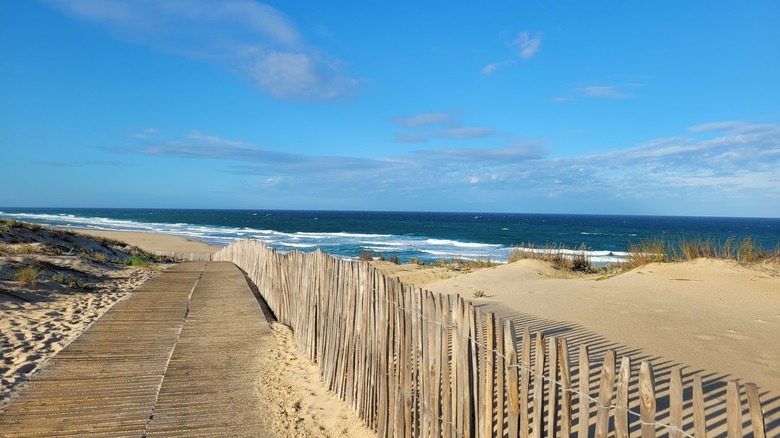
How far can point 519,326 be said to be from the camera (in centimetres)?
773

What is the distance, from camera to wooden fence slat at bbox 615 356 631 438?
2090mm

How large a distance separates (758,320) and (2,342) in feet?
34.6

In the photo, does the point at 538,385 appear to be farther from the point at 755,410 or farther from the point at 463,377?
the point at 755,410

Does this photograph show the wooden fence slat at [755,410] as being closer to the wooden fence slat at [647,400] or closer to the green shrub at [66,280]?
the wooden fence slat at [647,400]

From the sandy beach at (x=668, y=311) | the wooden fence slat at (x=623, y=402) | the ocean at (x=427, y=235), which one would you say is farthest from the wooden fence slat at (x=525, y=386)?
the ocean at (x=427, y=235)

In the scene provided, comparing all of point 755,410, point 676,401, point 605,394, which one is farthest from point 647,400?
point 755,410

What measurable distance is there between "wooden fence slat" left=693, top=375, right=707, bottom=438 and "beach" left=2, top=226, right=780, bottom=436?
2.96 metres

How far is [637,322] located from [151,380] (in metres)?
6.68

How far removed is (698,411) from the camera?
6.03 ft

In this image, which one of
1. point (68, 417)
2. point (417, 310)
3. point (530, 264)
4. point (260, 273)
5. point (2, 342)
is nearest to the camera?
point (417, 310)

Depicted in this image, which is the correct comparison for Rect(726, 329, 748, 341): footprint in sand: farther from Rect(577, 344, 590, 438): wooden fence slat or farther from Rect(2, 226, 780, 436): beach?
Rect(577, 344, 590, 438): wooden fence slat

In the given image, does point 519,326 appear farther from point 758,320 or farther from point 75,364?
point 75,364

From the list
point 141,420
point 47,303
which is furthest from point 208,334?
point 47,303

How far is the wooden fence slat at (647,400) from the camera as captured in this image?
1988 millimetres
